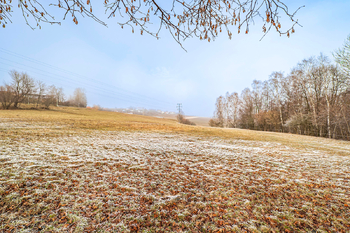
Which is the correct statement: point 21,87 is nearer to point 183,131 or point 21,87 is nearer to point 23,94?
point 23,94

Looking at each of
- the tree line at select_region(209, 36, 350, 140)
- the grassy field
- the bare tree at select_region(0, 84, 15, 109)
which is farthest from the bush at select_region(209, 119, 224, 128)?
the bare tree at select_region(0, 84, 15, 109)

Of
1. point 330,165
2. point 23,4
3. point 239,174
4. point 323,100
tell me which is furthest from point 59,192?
point 323,100

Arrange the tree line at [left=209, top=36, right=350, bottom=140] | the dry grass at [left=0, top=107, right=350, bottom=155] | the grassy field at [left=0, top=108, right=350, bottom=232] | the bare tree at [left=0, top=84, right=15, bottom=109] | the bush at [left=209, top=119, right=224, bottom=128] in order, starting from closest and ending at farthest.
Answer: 1. the grassy field at [left=0, top=108, right=350, bottom=232]
2. the dry grass at [left=0, top=107, right=350, bottom=155]
3. the tree line at [left=209, top=36, right=350, bottom=140]
4. the bare tree at [left=0, top=84, right=15, bottom=109]
5. the bush at [left=209, top=119, right=224, bottom=128]

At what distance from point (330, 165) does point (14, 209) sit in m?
11.3

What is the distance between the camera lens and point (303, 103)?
2684cm

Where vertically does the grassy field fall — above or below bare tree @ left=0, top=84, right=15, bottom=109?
below

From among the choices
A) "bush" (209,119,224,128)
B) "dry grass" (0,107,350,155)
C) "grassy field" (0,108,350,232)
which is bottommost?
"grassy field" (0,108,350,232)

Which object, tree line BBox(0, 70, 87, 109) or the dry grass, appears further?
tree line BBox(0, 70, 87, 109)

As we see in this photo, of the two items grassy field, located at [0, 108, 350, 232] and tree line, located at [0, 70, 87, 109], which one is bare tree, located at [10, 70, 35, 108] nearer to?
tree line, located at [0, 70, 87, 109]

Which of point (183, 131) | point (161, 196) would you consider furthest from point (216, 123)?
point (161, 196)

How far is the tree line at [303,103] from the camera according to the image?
1917 cm

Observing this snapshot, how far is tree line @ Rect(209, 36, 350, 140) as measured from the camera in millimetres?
19172

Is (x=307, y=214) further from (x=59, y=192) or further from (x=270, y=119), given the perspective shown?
(x=270, y=119)

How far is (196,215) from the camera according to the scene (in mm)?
2932
